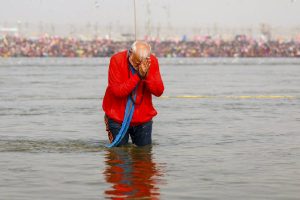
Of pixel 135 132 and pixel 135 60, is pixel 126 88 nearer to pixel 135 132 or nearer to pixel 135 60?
pixel 135 60

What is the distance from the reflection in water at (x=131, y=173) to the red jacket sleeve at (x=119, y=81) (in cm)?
75

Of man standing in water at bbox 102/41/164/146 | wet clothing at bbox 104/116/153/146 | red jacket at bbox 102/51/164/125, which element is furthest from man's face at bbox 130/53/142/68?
wet clothing at bbox 104/116/153/146

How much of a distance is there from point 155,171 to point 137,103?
1.48 meters

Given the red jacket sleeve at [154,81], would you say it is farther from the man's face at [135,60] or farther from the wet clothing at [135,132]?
the wet clothing at [135,132]

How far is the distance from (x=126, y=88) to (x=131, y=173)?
1.42 meters

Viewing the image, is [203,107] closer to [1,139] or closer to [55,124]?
[55,124]

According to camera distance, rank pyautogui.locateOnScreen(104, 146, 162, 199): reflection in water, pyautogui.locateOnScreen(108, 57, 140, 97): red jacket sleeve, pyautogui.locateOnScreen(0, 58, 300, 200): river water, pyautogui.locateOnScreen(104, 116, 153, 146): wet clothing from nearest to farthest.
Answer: pyautogui.locateOnScreen(104, 146, 162, 199): reflection in water < pyautogui.locateOnScreen(0, 58, 300, 200): river water < pyautogui.locateOnScreen(108, 57, 140, 97): red jacket sleeve < pyautogui.locateOnScreen(104, 116, 153, 146): wet clothing

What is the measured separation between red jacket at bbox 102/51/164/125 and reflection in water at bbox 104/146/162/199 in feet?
1.48

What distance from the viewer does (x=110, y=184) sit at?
9195mm

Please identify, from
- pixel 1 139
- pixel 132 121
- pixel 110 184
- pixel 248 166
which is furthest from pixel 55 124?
pixel 110 184

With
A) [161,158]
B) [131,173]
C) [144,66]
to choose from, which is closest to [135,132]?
[161,158]

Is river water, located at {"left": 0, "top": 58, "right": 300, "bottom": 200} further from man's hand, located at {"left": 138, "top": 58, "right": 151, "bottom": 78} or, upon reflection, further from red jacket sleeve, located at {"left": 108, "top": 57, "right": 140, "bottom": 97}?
man's hand, located at {"left": 138, "top": 58, "right": 151, "bottom": 78}

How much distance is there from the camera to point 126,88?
11172 millimetres

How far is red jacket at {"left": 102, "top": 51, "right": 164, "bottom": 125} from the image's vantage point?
11.2m
